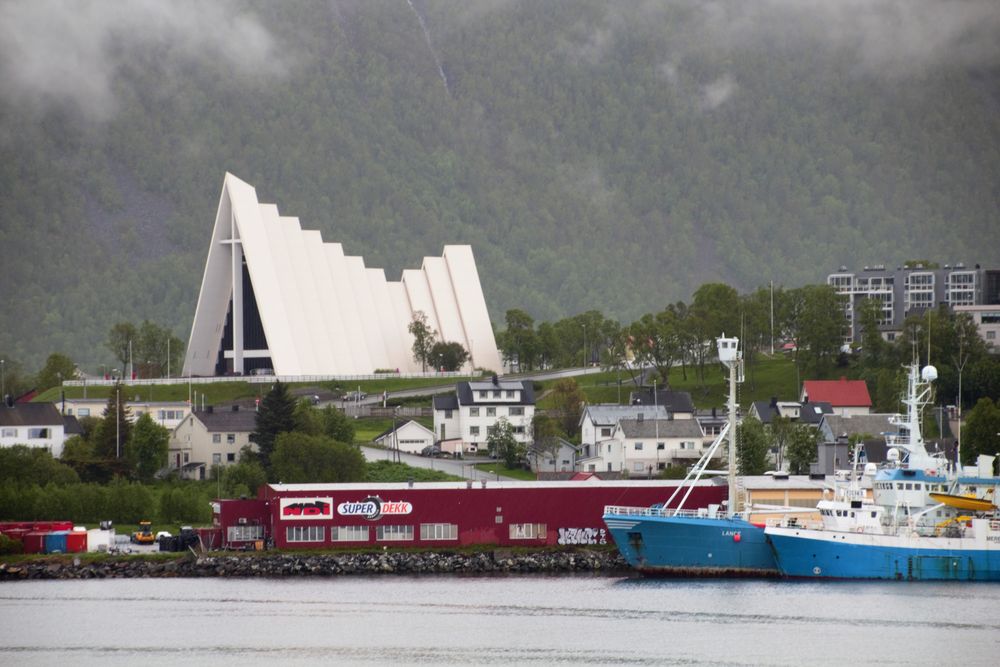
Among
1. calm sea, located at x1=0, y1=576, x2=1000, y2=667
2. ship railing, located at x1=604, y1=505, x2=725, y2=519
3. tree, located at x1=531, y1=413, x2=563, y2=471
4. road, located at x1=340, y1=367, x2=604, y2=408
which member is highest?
road, located at x1=340, y1=367, x2=604, y2=408

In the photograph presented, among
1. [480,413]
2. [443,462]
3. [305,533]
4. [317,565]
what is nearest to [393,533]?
[305,533]

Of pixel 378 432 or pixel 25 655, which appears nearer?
pixel 25 655

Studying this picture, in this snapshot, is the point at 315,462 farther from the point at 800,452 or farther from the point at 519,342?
the point at 519,342

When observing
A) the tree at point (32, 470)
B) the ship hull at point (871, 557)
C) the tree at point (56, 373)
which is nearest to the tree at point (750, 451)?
the ship hull at point (871, 557)

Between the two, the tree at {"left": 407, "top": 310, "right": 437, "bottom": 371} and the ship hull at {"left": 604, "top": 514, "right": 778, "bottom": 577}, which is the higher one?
the tree at {"left": 407, "top": 310, "right": 437, "bottom": 371}

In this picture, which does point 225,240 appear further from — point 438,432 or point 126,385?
point 438,432

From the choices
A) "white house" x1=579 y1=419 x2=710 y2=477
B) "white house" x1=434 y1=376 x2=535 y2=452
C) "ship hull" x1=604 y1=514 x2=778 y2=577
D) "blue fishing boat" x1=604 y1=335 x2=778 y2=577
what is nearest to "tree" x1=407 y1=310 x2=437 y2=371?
"white house" x1=434 y1=376 x2=535 y2=452

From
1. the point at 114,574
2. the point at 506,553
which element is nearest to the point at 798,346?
the point at 506,553

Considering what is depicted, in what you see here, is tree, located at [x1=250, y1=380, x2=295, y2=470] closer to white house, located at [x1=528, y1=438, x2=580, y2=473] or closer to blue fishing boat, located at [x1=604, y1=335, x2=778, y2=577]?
white house, located at [x1=528, y1=438, x2=580, y2=473]
